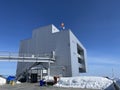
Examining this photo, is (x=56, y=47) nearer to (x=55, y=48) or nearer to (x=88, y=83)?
(x=55, y=48)

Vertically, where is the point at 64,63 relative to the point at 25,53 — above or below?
below

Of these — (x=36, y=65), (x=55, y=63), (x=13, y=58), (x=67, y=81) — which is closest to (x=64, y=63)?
(x=55, y=63)

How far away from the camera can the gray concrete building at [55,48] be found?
31.4 m

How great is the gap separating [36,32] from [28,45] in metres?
4.61

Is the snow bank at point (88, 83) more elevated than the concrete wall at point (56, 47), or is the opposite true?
the concrete wall at point (56, 47)

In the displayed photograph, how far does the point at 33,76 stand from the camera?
27250mm

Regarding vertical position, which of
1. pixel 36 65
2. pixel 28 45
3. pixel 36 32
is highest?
pixel 36 32

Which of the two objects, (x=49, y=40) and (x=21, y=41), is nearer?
(x=49, y=40)

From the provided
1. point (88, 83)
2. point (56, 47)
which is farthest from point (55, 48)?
point (88, 83)

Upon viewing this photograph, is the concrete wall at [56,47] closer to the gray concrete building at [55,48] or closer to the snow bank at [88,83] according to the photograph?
the gray concrete building at [55,48]

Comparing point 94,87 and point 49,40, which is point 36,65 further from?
point 94,87

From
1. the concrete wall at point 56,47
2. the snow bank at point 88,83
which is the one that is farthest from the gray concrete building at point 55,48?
the snow bank at point 88,83

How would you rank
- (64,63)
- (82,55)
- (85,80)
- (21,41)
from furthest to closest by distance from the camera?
(82,55), (21,41), (64,63), (85,80)

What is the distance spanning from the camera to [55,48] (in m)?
33.7
